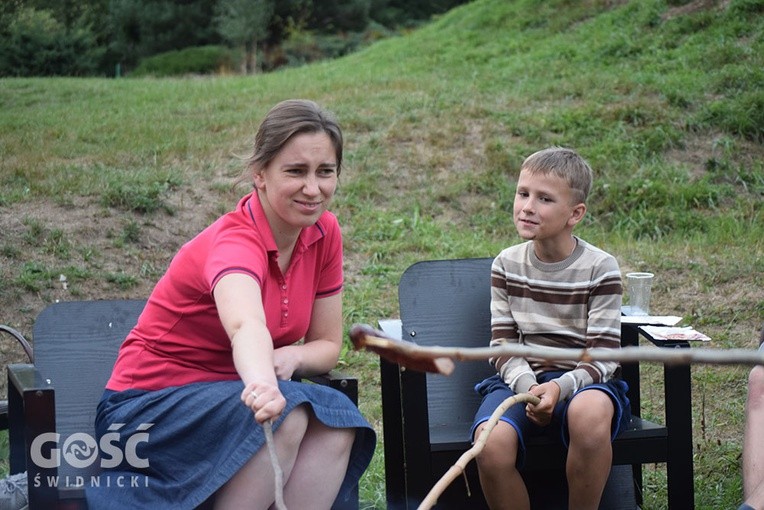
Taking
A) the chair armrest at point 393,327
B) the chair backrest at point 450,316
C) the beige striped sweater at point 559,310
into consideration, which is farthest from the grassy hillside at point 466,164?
the beige striped sweater at point 559,310

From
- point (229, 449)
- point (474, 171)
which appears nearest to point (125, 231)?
point (474, 171)

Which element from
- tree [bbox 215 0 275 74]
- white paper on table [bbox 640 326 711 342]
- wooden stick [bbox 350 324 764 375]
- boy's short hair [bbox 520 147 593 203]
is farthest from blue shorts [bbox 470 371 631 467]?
tree [bbox 215 0 275 74]

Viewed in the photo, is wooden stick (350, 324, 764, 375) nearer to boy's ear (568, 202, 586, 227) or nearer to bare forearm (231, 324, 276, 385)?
bare forearm (231, 324, 276, 385)

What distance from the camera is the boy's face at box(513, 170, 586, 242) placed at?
9.76ft

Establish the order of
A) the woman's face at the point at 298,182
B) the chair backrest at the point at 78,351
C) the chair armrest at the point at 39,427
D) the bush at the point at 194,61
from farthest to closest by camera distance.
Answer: the bush at the point at 194,61 → the chair backrest at the point at 78,351 → the woman's face at the point at 298,182 → the chair armrest at the point at 39,427

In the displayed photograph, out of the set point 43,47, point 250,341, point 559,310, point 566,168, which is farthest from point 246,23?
point 250,341

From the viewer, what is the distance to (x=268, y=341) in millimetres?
2162

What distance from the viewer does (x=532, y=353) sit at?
37.8 inches

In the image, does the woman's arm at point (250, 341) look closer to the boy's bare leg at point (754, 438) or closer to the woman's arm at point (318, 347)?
the woman's arm at point (318, 347)

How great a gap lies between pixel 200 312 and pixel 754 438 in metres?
1.64

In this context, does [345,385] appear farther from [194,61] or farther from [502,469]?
[194,61]

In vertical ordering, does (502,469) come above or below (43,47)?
below

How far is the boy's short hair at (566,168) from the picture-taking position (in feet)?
9.91

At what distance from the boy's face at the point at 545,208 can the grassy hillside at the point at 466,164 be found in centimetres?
112
